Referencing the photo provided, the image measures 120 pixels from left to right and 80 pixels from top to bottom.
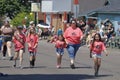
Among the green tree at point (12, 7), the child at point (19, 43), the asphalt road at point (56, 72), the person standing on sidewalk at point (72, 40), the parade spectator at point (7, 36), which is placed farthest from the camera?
the green tree at point (12, 7)

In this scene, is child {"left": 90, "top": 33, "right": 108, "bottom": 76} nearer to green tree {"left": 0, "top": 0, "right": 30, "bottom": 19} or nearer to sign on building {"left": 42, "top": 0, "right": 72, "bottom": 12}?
sign on building {"left": 42, "top": 0, "right": 72, "bottom": 12}

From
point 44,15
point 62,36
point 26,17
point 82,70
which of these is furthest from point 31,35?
point 44,15

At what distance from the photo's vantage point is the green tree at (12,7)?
7644 centimetres

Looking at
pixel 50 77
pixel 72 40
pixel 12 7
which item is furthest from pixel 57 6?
pixel 50 77

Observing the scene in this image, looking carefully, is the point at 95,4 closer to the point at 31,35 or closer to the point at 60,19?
the point at 60,19

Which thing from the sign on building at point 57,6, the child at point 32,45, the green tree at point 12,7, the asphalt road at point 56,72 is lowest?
the green tree at point 12,7

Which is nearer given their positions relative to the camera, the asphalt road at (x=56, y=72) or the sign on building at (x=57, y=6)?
the asphalt road at (x=56, y=72)

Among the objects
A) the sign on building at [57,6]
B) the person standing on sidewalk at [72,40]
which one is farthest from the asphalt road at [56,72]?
the sign on building at [57,6]

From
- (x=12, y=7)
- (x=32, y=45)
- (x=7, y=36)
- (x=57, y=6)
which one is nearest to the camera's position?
(x=32, y=45)

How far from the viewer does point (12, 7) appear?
3019 inches

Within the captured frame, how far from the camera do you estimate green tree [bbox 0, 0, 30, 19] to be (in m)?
76.4

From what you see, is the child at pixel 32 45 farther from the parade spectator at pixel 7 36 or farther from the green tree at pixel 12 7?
the green tree at pixel 12 7

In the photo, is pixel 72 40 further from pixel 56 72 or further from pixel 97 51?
pixel 97 51

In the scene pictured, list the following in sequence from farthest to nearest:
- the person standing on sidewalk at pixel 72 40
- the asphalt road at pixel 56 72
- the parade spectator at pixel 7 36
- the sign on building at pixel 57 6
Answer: the sign on building at pixel 57 6 → the parade spectator at pixel 7 36 → the person standing on sidewalk at pixel 72 40 → the asphalt road at pixel 56 72
